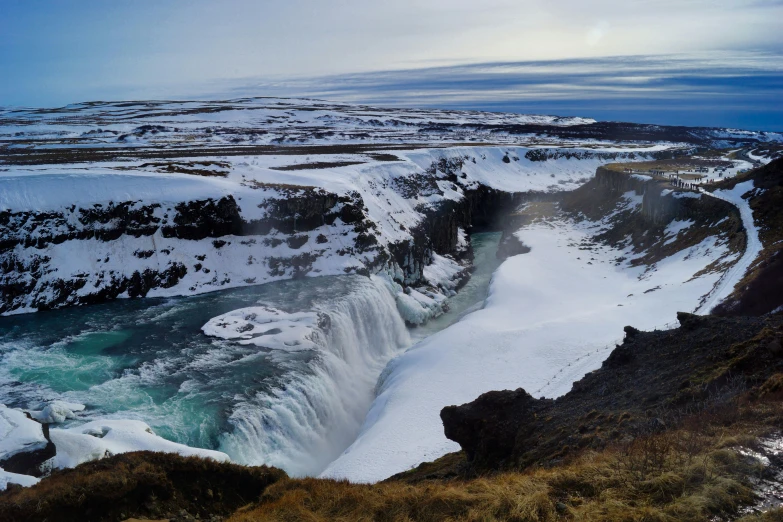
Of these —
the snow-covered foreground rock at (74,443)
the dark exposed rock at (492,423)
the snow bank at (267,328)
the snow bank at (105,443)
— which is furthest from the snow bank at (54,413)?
the dark exposed rock at (492,423)

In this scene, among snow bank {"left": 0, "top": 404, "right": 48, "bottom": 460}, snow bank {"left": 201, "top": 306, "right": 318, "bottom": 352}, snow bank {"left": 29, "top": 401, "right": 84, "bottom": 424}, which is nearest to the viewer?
snow bank {"left": 0, "top": 404, "right": 48, "bottom": 460}

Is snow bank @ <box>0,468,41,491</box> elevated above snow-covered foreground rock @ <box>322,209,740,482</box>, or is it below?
above

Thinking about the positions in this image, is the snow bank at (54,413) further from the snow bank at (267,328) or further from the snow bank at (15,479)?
the snow bank at (267,328)

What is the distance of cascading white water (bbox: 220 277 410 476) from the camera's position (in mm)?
21078

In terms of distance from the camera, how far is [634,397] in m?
14.0

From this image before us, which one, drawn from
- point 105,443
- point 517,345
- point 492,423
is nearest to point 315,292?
point 517,345

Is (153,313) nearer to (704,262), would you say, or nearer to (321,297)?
(321,297)

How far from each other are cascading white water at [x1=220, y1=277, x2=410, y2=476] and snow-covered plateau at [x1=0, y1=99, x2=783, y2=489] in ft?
0.37

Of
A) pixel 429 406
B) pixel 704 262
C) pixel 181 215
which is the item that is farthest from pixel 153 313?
pixel 704 262

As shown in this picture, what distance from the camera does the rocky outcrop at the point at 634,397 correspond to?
→ 1178 centimetres

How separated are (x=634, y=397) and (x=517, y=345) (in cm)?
1284

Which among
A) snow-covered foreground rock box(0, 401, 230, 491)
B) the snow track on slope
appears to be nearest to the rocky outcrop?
snow-covered foreground rock box(0, 401, 230, 491)

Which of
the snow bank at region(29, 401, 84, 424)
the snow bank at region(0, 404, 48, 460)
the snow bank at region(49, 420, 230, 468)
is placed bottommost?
the snow bank at region(29, 401, 84, 424)

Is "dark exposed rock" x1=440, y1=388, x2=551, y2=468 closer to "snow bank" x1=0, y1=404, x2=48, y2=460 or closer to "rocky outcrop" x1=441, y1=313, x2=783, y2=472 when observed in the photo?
"rocky outcrop" x1=441, y1=313, x2=783, y2=472
